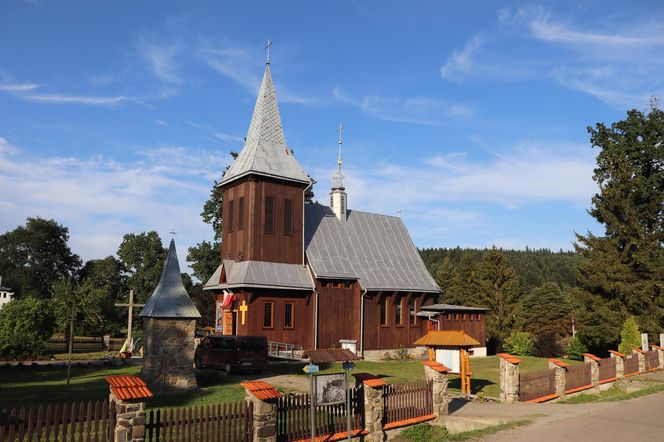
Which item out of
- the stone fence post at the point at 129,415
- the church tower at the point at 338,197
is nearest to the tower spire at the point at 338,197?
the church tower at the point at 338,197

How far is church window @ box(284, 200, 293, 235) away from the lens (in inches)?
1245

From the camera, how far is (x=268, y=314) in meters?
29.3

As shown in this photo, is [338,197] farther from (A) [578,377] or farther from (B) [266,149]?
(A) [578,377]

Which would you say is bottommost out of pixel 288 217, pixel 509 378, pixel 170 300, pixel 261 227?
pixel 509 378

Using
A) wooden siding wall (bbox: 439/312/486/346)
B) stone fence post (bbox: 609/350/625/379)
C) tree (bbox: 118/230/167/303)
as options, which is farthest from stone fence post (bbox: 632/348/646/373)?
tree (bbox: 118/230/167/303)

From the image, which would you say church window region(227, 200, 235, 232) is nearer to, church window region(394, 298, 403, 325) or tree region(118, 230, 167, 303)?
church window region(394, 298, 403, 325)

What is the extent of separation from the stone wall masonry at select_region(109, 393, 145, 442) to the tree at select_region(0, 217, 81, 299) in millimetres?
71486

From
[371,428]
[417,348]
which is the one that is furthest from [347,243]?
[371,428]

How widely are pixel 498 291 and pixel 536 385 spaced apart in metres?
30.2

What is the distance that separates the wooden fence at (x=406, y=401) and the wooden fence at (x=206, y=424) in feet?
13.6

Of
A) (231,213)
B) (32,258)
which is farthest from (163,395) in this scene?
(32,258)

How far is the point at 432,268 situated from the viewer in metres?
87.8

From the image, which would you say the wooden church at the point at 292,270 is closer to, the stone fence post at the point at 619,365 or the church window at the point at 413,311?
the church window at the point at 413,311

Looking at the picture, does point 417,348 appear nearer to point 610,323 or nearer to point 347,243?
point 347,243
